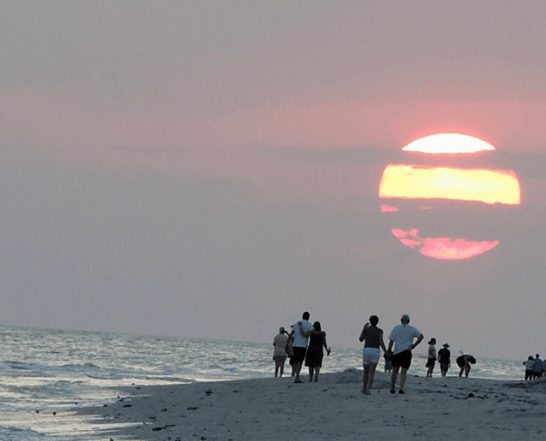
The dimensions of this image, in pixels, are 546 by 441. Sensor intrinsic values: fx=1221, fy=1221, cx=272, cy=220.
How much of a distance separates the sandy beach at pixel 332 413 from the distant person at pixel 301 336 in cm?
85

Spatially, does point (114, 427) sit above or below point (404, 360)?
below

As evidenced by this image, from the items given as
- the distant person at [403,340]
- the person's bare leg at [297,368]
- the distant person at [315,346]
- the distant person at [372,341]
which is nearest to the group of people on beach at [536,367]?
the person's bare leg at [297,368]

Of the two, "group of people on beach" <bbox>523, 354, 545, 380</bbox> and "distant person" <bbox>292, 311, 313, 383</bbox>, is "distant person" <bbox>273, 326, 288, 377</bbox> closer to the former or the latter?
"distant person" <bbox>292, 311, 313, 383</bbox>

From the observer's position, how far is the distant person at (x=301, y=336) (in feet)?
107

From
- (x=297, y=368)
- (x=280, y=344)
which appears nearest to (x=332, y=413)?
(x=297, y=368)

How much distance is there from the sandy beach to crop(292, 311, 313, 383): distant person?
2.79 feet

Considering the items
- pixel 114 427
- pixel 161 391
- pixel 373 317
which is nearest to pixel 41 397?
pixel 161 391

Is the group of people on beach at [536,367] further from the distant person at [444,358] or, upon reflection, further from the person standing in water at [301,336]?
the person standing in water at [301,336]

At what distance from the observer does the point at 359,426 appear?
24.1 m

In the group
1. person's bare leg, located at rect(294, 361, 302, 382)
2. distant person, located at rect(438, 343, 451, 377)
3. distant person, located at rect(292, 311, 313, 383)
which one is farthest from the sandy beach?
distant person, located at rect(438, 343, 451, 377)

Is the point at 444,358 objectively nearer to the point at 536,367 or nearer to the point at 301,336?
the point at 536,367

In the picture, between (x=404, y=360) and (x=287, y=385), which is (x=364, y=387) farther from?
(x=287, y=385)

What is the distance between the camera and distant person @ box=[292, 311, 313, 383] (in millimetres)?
32719

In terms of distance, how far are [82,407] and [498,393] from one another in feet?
40.7
